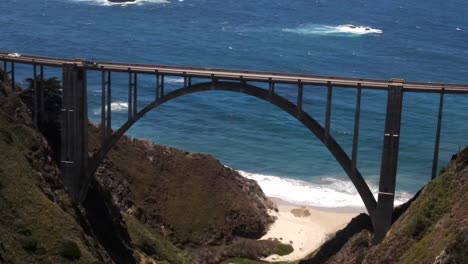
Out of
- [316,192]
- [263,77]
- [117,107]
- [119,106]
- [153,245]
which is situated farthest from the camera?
[119,106]

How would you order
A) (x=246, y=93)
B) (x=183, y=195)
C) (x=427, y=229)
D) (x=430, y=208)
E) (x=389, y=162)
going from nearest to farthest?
(x=427, y=229), (x=430, y=208), (x=389, y=162), (x=246, y=93), (x=183, y=195)

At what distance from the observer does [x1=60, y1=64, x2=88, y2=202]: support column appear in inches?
2317

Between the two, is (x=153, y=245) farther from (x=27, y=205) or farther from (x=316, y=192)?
(x=316, y=192)

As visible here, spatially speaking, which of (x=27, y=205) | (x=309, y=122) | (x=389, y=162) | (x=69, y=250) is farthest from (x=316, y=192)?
(x=69, y=250)

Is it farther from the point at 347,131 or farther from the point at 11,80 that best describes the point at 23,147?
the point at 347,131

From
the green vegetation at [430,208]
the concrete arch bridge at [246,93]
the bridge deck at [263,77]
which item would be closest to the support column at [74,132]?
the concrete arch bridge at [246,93]

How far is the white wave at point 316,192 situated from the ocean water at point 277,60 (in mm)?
140

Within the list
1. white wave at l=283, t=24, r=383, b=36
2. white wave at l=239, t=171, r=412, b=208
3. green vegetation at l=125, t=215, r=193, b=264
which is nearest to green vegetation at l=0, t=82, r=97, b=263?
green vegetation at l=125, t=215, r=193, b=264

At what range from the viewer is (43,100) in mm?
61375

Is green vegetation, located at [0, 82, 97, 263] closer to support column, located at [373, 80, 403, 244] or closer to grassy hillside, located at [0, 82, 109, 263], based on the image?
grassy hillside, located at [0, 82, 109, 263]

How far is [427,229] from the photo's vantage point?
4759cm

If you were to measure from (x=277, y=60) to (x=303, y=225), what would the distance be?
6355cm

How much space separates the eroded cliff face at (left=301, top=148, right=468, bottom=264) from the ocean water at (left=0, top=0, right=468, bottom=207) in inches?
1169

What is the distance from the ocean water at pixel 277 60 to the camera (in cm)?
9606
